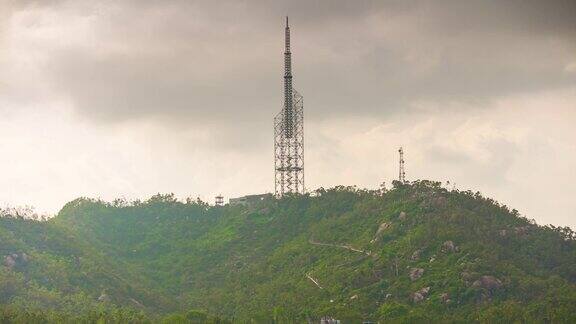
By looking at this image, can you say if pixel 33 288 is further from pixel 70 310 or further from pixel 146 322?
pixel 146 322

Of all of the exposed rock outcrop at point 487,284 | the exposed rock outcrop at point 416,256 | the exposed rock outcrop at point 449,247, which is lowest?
the exposed rock outcrop at point 487,284

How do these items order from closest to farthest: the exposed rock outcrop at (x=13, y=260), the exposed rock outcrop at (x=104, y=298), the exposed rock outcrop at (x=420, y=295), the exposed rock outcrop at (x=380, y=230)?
the exposed rock outcrop at (x=420, y=295) → the exposed rock outcrop at (x=380, y=230) → the exposed rock outcrop at (x=104, y=298) → the exposed rock outcrop at (x=13, y=260)

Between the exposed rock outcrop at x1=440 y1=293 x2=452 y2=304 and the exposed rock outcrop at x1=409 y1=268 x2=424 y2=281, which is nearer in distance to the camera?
the exposed rock outcrop at x1=440 y1=293 x2=452 y2=304

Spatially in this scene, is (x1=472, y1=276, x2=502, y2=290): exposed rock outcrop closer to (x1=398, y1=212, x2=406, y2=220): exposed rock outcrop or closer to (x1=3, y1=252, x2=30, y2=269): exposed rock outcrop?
(x1=398, y1=212, x2=406, y2=220): exposed rock outcrop

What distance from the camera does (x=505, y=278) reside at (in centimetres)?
16238

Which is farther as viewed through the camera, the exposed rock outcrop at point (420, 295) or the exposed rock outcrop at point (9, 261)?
the exposed rock outcrop at point (9, 261)

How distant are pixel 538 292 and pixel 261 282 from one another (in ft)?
175

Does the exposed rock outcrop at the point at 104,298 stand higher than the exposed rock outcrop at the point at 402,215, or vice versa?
the exposed rock outcrop at the point at 402,215

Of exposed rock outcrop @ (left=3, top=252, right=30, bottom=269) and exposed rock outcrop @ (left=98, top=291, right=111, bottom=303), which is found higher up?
exposed rock outcrop @ (left=3, top=252, right=30, bottom=269)

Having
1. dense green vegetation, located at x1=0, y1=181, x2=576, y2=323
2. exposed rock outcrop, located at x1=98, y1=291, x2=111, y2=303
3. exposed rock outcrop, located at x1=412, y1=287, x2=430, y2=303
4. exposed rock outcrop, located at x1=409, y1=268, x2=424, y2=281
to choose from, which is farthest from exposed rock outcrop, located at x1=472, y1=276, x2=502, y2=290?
exposed rock outcrop, located at x1=98, y1=291, x2=111, y2=303

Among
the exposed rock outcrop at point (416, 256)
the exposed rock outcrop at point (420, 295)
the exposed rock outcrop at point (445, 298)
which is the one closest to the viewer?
the exposed rock outcrop at point (445, 298)

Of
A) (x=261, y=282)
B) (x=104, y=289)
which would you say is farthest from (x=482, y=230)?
(x=104, y=289)

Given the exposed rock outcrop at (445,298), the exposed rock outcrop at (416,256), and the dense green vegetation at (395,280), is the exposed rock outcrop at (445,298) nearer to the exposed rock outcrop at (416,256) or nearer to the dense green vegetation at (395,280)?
the dense green vegetation at (395,280)

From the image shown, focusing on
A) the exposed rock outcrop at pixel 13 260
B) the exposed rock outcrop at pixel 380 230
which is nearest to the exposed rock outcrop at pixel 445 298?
the exposed rock outcrop at pixel 380 230
